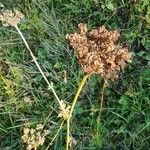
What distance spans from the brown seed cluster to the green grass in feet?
3.60

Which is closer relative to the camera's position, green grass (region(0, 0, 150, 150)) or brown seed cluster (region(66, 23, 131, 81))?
brown seed cluster (region(66, 23, 131, 81))

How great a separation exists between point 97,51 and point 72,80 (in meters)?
1.28

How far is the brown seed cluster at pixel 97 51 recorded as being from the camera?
1.69 metres

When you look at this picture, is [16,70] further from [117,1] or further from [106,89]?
[117,1]

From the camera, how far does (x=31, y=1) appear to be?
3.39m

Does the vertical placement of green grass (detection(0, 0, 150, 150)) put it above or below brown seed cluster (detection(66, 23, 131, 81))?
below

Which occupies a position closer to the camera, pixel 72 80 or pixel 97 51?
pixel 97 51

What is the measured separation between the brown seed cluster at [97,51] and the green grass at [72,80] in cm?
110

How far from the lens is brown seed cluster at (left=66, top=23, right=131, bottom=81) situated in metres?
1.69

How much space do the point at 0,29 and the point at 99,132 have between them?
3.72 feet

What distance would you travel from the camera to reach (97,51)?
5.88 ft

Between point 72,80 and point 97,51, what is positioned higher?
point 97,51

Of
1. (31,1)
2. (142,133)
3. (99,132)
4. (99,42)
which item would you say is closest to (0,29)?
(31,1)

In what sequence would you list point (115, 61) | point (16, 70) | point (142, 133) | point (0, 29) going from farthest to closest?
point (0, 29) → point (16, 70) → point (142, 133) → point (115, 61)
